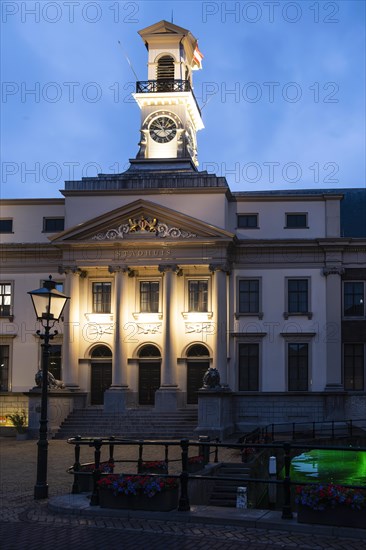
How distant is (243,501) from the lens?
20969mm

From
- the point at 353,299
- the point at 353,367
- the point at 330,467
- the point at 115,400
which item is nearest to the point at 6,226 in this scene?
the point at 115,400

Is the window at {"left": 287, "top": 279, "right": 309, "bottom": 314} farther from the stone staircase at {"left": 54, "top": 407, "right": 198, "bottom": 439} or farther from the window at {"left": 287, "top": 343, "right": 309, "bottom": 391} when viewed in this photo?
the stone staircase at {"left": 54, "top": 407, "right": 198, "bottom": 439}

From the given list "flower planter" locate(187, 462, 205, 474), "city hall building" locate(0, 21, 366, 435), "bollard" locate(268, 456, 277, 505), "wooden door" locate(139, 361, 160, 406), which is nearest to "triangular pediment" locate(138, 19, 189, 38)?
"city hall building" locate(0, 21, 366, 435)

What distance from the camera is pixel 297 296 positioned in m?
43.2

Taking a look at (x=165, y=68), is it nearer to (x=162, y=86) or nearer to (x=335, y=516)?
(x=162, y=86)

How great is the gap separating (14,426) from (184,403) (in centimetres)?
896

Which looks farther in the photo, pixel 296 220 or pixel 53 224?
pixel 53 224

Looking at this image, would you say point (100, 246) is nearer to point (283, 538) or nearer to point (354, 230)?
point (354, 230)

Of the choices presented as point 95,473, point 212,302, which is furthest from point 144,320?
point 95,473

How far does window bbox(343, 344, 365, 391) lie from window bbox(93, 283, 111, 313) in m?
13.1

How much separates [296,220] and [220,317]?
7.28 metres

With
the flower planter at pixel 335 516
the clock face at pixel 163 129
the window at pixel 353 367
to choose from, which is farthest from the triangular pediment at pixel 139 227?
the flower planter at pixel 335 516

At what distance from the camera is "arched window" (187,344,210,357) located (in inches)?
1671

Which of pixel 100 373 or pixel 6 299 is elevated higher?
pixel 6 299
